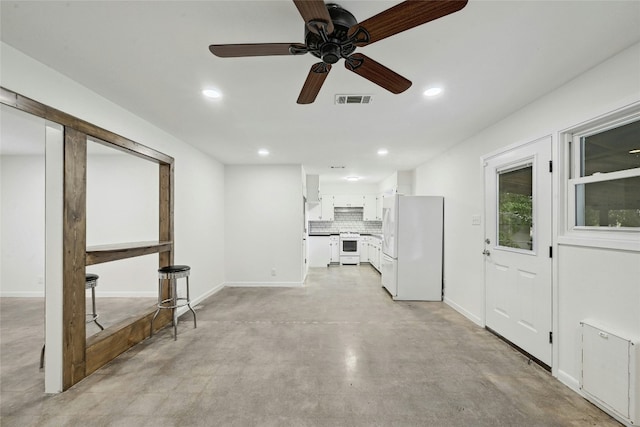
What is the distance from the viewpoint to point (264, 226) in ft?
17.9

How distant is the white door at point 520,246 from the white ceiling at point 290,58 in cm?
57

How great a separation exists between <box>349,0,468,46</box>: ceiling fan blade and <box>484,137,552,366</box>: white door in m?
1.95

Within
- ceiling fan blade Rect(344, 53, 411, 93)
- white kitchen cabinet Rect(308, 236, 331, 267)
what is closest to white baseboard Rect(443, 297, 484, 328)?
ceiling fan blade Rect(344, 53, 411, 93)

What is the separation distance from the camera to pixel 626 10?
1443 mm

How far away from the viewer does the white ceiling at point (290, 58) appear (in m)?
1.46

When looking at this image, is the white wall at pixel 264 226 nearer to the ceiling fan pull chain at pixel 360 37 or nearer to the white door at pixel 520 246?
the white door at pixel 520 246

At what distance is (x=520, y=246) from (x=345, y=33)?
8.65 ft

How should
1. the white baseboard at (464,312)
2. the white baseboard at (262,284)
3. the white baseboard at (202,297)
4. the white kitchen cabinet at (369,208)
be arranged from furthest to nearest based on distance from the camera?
the white kitchen cabinet at (369,208) < the white baseboard at (262,284) < the white baseboard at (202,297) < the white baseboard at (464,312)

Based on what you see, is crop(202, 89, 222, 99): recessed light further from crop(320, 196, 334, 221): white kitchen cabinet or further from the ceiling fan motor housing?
crop(320, 196, 334, 221): white kitchen cabinet

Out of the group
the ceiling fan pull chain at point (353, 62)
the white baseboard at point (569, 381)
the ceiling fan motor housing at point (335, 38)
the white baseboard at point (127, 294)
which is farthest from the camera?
the white baseboard at point (127, 294)

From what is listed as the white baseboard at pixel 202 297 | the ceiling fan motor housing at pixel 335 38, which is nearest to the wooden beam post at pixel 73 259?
the white baseboard at pixel 202 297

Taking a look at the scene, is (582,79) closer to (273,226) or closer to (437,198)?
(437,198)

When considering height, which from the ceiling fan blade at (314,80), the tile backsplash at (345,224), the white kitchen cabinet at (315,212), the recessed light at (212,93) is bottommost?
the tile backsplash at (345,224)

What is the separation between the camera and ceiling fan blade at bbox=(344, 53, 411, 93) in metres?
1.47
